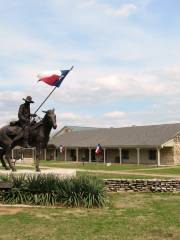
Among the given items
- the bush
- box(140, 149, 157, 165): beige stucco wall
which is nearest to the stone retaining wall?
the bush

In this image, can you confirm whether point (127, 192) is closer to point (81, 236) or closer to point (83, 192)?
point (83, 192)

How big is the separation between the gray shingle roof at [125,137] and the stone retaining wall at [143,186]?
2968 centimetres

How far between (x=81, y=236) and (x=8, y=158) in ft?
28.9

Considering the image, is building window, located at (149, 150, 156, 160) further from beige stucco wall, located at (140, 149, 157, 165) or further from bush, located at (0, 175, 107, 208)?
bush, located at (0, 175, 107, 208)

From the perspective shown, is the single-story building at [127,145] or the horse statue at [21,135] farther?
the single-story building at [127,145]

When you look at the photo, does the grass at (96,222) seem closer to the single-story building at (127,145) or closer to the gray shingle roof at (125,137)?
the single-story building at (127,145)

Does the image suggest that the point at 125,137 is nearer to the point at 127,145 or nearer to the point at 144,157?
the point at 127,145

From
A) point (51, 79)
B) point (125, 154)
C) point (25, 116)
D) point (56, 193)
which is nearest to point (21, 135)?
point (25, 116)

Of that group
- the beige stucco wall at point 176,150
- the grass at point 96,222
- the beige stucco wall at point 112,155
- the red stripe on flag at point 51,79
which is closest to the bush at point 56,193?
the grass at point 96,222

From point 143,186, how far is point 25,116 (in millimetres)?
5972

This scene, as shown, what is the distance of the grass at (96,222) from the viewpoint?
10.3 metres

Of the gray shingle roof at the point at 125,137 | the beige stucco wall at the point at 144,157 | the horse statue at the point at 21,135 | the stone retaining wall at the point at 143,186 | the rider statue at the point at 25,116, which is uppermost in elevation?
the gray shingle roof at the point at 125,137


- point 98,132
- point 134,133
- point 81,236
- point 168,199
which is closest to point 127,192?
point 168,199

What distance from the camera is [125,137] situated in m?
57.8
